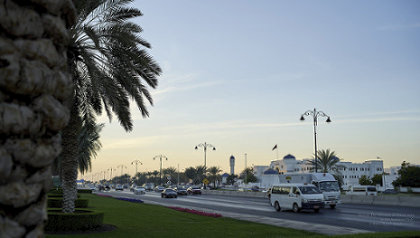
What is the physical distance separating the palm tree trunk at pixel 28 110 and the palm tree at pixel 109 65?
36.3 ft

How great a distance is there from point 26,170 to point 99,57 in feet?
42.8

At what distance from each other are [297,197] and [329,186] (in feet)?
22.7

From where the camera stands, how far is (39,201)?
3.63 m

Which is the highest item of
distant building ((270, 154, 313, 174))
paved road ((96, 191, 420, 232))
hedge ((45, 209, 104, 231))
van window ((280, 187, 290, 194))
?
distant building ((270, 154, 313, 174))

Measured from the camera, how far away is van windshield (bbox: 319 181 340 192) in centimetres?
3297

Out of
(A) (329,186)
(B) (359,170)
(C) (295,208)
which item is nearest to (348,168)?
(B) (359,170)

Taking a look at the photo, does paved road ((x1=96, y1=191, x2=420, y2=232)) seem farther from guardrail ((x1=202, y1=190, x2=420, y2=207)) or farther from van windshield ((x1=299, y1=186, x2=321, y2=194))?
guardrail ((x1=202, y1=190, x2=420, y2=207))

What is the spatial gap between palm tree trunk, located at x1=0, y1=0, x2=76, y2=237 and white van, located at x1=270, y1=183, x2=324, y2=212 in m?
25.1

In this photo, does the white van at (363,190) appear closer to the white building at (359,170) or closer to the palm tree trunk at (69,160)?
the palm tree trunk at (69,160)

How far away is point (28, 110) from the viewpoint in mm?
3482

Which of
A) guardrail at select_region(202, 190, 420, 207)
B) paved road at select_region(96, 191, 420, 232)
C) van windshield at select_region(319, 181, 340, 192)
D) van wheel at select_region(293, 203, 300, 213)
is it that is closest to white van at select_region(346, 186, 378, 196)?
guardrail at select_region(202, 190, 420, 207)

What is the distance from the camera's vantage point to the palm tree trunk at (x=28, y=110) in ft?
11.0

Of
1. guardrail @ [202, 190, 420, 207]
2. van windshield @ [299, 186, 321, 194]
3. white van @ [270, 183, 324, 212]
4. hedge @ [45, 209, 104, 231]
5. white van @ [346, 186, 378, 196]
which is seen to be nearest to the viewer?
hedge @ [45, 209, 104, 231]

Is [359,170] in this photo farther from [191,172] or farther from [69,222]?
[69,222]
